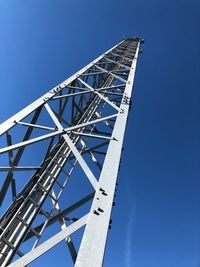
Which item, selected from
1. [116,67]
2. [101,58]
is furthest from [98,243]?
[116,67]

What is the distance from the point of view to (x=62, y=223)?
5.72 meters

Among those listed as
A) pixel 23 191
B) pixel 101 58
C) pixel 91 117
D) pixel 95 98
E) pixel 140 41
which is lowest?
pixel 23 191

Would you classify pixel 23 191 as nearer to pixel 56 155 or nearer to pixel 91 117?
pixel 56 155

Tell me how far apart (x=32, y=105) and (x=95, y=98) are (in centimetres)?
329

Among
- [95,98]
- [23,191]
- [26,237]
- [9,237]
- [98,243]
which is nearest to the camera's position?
[98,243]

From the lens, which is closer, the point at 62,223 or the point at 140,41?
the point at 62,223

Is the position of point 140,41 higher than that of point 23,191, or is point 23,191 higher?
point 140,41

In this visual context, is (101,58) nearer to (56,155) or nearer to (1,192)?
(56,155)

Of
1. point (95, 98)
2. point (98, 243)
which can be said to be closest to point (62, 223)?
point (98, 243)

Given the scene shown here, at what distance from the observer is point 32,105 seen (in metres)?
6.57

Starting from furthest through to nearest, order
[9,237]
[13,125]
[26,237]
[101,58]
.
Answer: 1. [101,58]
2. [13,125]
3. [26,237]
4. [9,237]

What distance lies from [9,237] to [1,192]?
1.04 meters

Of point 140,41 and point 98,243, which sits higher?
point 140,41

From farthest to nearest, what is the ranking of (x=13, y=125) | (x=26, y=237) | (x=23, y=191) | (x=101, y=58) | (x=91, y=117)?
(x=101, y=58), (x=91, y=117), (x=23, y=191), (x=13, y=125), (x=26, y=237)
